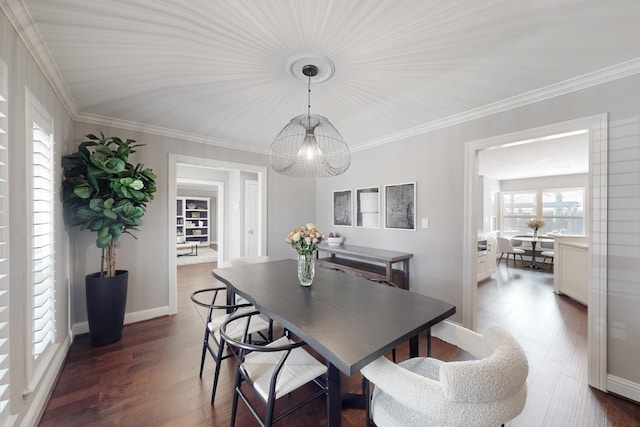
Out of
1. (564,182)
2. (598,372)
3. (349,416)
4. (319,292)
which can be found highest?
(564,182)

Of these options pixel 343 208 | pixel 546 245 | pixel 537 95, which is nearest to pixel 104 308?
pixel 343 208

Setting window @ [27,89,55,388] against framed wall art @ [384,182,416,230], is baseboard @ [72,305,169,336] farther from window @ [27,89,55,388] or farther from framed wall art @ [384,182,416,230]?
framed wall art @ [384,182,416,230]

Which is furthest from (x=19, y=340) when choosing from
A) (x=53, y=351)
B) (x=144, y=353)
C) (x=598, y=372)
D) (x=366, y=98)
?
(x=598, y=372)

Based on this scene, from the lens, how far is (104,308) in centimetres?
254

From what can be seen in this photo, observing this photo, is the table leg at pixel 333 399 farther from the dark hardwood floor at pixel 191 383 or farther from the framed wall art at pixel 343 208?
the framed wall art at pixel 343 208

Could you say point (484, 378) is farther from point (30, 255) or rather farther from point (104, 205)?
point (104, 205)

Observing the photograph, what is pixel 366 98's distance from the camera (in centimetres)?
236

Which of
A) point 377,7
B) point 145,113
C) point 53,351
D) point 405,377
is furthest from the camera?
point 145,113

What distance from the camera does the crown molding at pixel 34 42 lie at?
1.30 m

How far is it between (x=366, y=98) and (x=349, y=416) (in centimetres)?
252

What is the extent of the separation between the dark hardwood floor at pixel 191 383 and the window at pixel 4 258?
0.66 metres

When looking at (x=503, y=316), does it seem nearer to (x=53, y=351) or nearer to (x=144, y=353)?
(x=144, y=353)

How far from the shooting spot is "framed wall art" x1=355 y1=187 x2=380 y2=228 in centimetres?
373

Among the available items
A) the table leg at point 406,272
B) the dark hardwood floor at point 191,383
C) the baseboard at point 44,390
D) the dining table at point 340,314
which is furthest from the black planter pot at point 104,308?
the table leg at point 406,272
